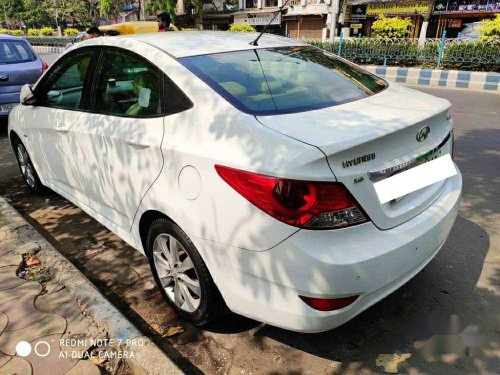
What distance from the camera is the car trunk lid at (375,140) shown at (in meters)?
1.87

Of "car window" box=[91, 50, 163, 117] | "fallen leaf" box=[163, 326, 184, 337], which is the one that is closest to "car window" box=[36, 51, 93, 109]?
"car window" box=[91, 50, 163, 117]

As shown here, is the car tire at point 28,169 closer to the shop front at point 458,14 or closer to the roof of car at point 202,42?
the roof of car at point 202,42

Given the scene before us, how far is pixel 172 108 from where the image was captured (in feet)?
7.81

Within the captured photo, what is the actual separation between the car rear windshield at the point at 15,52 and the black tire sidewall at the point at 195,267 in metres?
6.73

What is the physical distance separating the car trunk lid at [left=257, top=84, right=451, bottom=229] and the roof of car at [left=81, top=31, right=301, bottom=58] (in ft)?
2.83

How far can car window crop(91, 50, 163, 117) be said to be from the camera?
2.56 meters

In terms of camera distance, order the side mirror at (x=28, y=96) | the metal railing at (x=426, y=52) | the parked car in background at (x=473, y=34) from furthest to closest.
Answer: the parked car in background at (x=473, y=34) → the metal railing at (x=426, y=52) → the side mirror at (x=28, y=96)

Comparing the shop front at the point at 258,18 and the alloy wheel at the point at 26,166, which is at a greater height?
the shop front at the point at 258,18

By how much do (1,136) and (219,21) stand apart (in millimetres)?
35679

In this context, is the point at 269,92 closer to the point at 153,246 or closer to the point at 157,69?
the point at 157,69

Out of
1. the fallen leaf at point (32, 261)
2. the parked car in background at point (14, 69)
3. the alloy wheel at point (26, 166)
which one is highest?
the parked car in background at point (14, 69)

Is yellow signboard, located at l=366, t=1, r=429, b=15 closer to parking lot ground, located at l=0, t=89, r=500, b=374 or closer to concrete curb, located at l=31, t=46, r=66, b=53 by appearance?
concrete curb, located at l=31, t=46, r=66, b=53

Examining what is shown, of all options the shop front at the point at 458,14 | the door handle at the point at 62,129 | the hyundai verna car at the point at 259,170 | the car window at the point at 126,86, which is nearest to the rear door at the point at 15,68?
the door handle at the point at 62,129

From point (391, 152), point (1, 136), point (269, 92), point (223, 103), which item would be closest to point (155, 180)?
point (223, 103)
